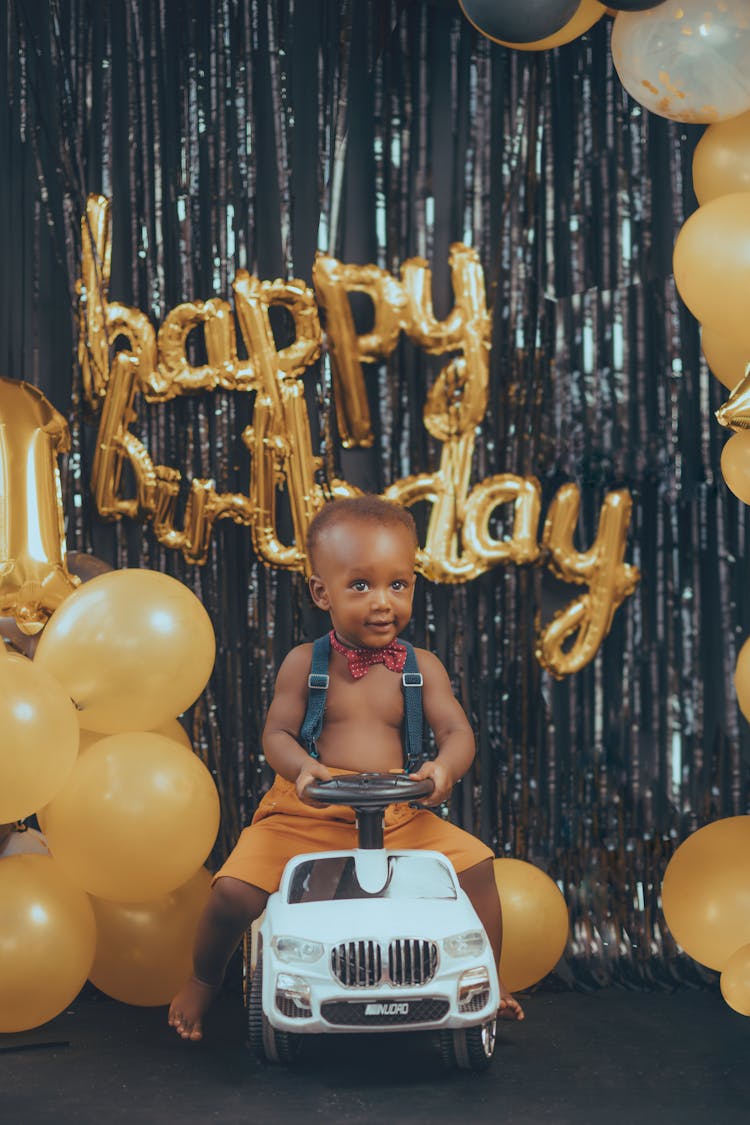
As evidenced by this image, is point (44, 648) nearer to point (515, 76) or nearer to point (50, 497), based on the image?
point (50, 497)

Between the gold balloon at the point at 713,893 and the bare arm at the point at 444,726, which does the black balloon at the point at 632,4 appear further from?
the gold balloon at the point at 713,893

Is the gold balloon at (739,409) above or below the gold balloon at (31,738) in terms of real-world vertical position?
above

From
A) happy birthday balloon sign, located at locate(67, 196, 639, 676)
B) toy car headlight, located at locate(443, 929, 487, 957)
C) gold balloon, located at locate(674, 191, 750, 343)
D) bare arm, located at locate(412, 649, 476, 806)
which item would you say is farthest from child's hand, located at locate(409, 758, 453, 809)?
gold balloon, located at locate(674, 191, 750, 343)

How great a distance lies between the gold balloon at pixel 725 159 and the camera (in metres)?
2.51

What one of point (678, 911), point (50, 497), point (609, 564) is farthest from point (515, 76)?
point (678, 911)

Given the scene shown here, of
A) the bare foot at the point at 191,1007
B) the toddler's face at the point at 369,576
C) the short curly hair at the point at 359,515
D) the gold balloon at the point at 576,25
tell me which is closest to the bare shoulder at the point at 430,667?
the toddler's face at the point at 369,576

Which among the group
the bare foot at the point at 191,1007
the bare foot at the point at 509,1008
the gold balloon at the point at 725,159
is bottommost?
the bare foot at the point at 509,1008

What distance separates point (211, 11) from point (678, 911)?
219cm

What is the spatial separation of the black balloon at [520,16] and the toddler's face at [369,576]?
882 millimetres

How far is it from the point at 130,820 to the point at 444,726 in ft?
1.94

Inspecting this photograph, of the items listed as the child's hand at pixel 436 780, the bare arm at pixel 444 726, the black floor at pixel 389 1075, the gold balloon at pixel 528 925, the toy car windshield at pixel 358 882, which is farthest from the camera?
the gold balloon at pixel 528 925

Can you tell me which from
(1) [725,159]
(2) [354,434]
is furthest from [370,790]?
(1) [725,159]

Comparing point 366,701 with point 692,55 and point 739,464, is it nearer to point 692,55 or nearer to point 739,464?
point 739,464

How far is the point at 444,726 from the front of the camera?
246 centimetres
